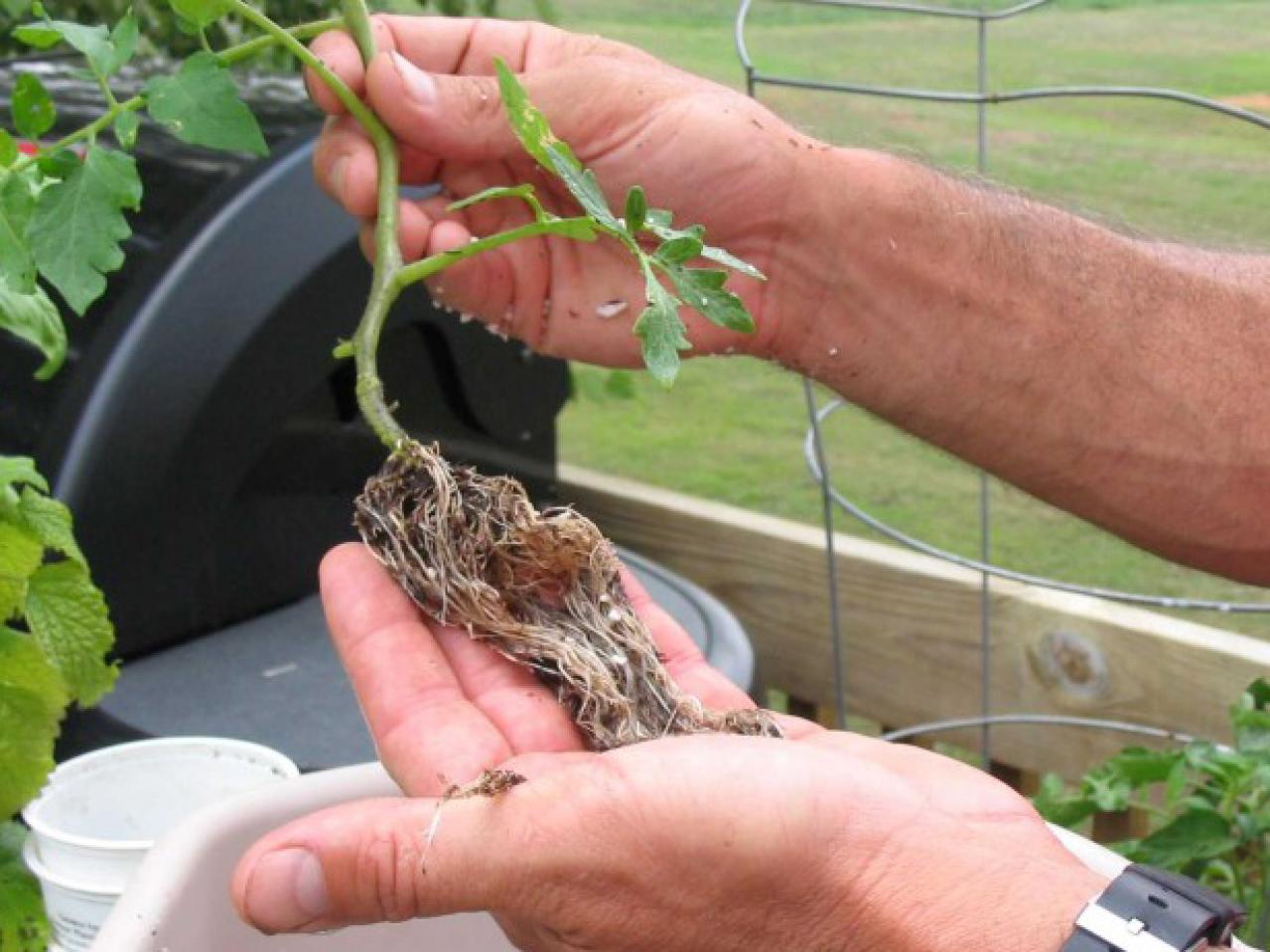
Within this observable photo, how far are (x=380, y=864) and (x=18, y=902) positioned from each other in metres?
0.66

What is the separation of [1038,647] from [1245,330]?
59 centimetres

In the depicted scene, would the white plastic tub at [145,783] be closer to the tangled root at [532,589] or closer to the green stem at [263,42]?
the tangled root at [532,589]

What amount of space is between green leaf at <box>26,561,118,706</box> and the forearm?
2.43 feet

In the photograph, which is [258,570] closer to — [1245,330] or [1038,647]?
[1038,647]

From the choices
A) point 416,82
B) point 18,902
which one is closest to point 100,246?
point 416,82

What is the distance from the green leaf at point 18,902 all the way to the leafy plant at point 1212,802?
3.25ft

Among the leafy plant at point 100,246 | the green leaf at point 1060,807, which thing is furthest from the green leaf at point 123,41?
the green leaf at point 1060,807

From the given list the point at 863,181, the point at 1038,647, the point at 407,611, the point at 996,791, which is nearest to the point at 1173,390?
the point at 863,181

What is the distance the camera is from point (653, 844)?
36.8 inches

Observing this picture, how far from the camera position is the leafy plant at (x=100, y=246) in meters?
1.02

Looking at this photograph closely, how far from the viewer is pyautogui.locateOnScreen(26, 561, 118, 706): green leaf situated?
1319 millimetres

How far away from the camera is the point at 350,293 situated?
1.97m

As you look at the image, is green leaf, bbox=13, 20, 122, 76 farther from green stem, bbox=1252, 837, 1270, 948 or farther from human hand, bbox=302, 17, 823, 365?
green stem, bbox=1252, 837, 1270, 948

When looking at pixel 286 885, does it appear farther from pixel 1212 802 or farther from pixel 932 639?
pixel 932 639
